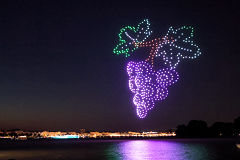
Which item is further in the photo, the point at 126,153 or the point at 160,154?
the point at 126,153

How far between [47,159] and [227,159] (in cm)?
1400

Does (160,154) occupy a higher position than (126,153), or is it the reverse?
(126,153)

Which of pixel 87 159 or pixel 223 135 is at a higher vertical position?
pixel 223 135

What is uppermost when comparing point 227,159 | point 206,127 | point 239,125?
point 206,127

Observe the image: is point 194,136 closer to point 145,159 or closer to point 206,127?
point 206,127

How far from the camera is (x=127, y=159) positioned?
28.2 m

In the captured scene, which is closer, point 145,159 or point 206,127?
point 145,159

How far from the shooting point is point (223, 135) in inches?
6540

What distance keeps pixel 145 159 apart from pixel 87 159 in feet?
15.1

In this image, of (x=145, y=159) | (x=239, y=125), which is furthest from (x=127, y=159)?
(x=239, y=125)

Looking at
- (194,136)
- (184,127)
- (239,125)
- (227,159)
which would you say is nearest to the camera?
(227,159)

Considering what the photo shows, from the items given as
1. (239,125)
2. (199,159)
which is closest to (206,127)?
(239,125)

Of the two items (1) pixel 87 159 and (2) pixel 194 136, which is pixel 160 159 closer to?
(1) pixel 87 159

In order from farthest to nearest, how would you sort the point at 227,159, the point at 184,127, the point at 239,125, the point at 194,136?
the point at 184,127
the point at 194,136
the point at 239,125
the point at 227,159
